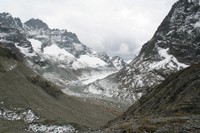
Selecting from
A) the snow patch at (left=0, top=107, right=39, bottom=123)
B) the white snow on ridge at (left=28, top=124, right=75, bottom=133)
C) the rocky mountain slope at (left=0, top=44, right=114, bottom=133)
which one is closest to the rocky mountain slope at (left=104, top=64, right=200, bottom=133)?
the white snow on ridge at (left=28, top=124, right=75, bottom=133)

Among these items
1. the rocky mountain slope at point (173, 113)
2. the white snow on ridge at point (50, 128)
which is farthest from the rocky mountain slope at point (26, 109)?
the rocky mountain slope at point (173, 113)

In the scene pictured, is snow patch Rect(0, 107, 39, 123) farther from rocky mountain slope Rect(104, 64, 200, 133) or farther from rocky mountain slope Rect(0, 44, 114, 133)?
rocky mountain slope Rect(104, 64, 200, 133)

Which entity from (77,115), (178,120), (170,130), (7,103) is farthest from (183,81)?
(77,115)

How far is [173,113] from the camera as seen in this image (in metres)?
57.8

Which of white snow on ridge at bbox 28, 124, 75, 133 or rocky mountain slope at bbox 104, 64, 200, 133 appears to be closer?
rocky mountain slope at bbox 104, 64, 200, 133

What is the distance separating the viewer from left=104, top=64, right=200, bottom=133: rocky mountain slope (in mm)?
40209

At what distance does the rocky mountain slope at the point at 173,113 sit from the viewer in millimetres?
40209

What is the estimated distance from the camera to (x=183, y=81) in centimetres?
A: 8900

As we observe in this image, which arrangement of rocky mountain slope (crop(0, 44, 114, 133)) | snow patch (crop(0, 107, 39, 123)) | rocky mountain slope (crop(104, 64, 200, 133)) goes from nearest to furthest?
rocky mountain slope (crop(104, 64, 200, 133)) < rocky mountain slope (crop(0, 44, 114, 133)) < snow patch (crop(0, 107, 39, 123))

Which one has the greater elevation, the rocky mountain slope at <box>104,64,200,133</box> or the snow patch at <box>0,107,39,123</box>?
the snow patch at <box>0,107,39,123</box>

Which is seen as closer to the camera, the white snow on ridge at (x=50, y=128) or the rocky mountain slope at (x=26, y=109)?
the white snow on ridge at (x=50, y=128)

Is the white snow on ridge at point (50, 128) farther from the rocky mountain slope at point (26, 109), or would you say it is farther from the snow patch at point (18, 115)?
the snow patch at point (18, 115)

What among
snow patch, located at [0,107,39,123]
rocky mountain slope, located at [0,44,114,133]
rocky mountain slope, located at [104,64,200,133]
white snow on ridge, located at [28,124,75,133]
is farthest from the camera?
snow patch, located at [0,107,39,123]

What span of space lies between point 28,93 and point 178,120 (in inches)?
5193
